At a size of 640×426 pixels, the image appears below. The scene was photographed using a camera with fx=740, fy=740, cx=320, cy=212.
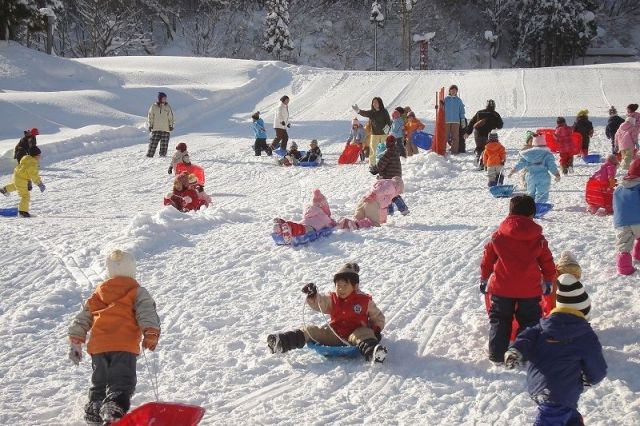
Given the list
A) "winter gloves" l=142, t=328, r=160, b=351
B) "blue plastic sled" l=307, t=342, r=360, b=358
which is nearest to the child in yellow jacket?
"blue plastic sled" l=307, t=342, r=360, b=358

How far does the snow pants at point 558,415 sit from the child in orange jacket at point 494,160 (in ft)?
26.8

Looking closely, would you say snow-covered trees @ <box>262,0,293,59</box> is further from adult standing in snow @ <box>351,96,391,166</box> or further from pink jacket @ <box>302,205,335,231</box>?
pink jacket @ <box>302,205,335,231</box>

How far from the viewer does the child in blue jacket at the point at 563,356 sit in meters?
4.07

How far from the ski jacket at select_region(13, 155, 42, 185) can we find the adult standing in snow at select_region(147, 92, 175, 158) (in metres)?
5.65

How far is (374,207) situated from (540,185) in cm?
239

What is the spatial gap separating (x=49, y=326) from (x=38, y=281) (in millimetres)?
1466

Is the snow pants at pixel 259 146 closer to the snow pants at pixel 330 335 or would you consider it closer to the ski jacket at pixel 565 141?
the ski jacket at pixel 565 141

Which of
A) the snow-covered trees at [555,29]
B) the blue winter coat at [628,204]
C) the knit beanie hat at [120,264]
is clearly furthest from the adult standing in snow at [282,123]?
the snow-covered trees at [555,29]

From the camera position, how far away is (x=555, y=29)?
2004 inches

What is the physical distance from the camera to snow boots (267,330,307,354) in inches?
225

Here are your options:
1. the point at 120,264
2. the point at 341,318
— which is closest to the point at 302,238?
the point at 341,318

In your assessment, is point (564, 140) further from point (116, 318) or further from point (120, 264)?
point (116, 318)

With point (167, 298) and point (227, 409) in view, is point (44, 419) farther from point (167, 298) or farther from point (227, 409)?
point (167, 298)

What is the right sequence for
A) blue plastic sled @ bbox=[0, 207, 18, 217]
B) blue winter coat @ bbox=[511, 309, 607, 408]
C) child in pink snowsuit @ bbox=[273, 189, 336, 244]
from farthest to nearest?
1. blue plastic sled @ bbox=[0, 207, 18, 217]
2. child in pink snowsuit @ bbox=[273, 189, 336, 244]
3. blue winter coat @ bbox=[511, 309, 607, 408]
